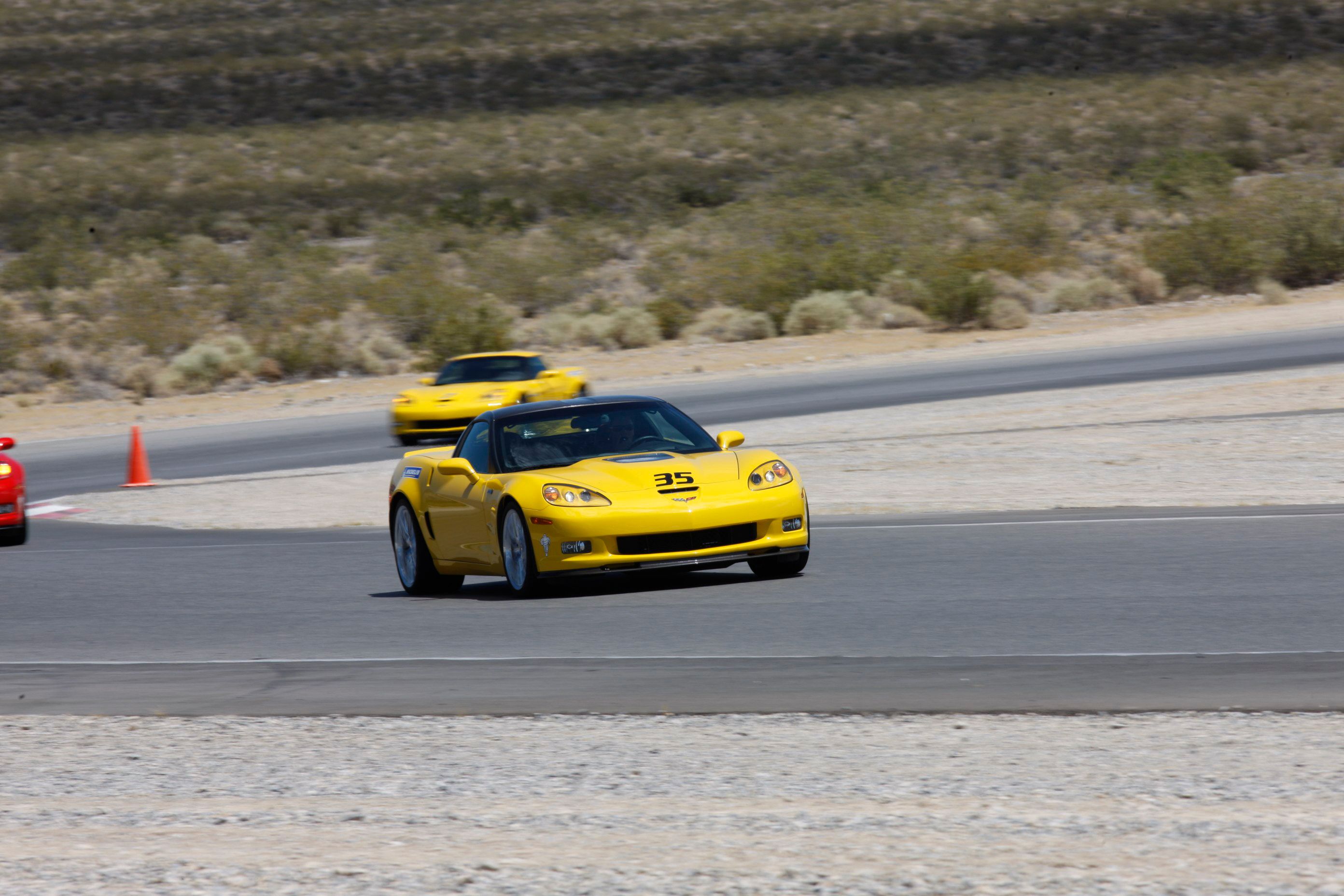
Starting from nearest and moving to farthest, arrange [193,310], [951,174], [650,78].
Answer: [193,310] < [951,174] < [650,78]

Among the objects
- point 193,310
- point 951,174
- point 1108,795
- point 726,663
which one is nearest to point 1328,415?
point 726,663

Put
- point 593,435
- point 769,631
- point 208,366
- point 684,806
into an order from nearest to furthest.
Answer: point 684,806 < point 769,631 < point 593,435 < point 208,366

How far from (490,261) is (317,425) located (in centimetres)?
2083

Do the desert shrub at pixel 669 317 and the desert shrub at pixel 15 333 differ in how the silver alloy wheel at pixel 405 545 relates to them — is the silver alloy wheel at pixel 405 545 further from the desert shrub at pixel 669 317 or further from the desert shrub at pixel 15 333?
the desert shrub at pixel 15 333

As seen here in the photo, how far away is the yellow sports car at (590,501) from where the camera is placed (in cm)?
1187

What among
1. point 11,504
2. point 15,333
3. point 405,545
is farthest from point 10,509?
point 15,333

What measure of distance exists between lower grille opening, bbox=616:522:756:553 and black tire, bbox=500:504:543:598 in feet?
1.43

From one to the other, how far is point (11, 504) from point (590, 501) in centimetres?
803

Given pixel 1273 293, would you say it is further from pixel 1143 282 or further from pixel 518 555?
pixel 518 555

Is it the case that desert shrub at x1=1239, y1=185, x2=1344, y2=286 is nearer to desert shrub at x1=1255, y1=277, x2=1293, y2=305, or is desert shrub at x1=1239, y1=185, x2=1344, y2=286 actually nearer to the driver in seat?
desert shrub at x1=1255, y1=277, x2=1293, y2=305

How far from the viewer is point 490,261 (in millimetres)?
50812

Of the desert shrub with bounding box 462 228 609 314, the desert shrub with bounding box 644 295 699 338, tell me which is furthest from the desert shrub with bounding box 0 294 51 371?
the desert shrub with bounding box 644 295 699 338

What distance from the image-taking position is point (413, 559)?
13.4 meters

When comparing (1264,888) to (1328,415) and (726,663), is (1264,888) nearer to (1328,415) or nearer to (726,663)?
(726,663)
